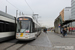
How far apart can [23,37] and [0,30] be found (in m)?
2.62

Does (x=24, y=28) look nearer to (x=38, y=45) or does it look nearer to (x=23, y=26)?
(x=23, y=26)

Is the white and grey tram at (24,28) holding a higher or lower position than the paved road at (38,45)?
higher

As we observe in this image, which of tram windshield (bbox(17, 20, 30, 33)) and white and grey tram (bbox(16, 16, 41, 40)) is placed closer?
white and grey tram (bbox(16, 16, 41, 40))

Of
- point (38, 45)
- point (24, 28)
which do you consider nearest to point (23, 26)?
point (24, 28)

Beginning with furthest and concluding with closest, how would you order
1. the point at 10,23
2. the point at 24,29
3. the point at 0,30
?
1. the point at 10,23
2. the point at 24,29
3. the point at 0,30

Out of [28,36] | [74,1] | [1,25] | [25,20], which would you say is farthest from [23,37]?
[74,1]

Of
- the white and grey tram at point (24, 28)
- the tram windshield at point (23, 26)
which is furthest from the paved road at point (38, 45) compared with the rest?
the tram windshield at point (23, 26)

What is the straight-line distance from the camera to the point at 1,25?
10.7m

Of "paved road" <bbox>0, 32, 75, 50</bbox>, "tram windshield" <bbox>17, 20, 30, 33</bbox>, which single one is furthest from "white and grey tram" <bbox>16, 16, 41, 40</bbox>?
"paved road" <bbox>0, 32, 75, 50</bbox>

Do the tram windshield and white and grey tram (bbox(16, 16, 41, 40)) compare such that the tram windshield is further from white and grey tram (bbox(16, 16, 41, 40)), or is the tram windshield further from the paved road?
the paved road

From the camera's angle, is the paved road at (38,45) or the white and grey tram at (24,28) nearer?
the paved road at (38,45)

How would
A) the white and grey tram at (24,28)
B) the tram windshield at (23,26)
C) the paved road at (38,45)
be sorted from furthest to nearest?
the tram windshield at (23,26), the white and grey tram at (24,28), the paved road at (38,45)

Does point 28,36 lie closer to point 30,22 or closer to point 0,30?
point 30,22

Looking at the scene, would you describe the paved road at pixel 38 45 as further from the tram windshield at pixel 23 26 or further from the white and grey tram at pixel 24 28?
the tram windshield at pixel 23 26
